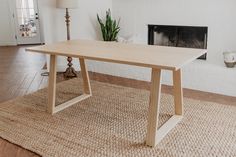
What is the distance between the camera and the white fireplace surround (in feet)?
11.0

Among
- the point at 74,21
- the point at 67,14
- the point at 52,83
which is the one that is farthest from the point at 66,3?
the point at 52,83

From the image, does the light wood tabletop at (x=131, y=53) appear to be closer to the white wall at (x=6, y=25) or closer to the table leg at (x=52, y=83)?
the table leg at (x=52, y=83)

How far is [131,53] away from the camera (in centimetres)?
226

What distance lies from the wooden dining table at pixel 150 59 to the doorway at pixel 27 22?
453cm

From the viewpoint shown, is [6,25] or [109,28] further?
[6,25]

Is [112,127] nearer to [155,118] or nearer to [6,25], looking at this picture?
[155,118]

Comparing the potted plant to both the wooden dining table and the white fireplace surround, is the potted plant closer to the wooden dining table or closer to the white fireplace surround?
the white fireplace surround

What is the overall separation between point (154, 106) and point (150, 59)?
37cm

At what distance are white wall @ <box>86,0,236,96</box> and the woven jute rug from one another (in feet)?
1.67

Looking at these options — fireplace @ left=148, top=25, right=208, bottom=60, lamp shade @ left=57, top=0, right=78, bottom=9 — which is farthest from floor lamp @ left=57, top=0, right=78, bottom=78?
fireplace @ left=148, top=25, right=208, bottom=60

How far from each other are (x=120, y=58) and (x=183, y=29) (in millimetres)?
2109

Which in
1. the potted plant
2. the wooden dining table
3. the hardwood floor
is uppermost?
the potted plant

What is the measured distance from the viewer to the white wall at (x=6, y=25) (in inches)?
261

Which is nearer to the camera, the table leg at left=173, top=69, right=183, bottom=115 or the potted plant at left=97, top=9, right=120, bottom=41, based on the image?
the table leg at left=173, top=69, right=183, bottom=115
